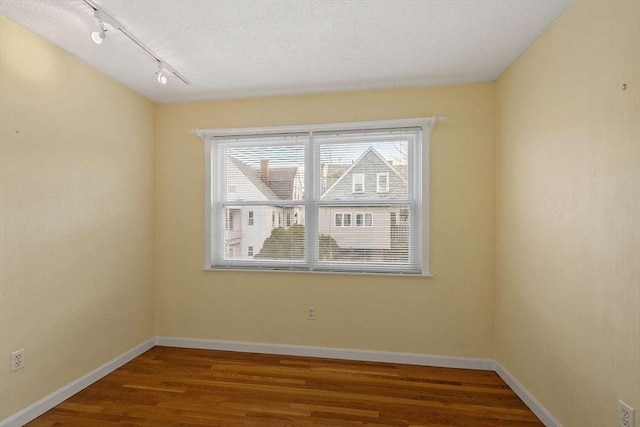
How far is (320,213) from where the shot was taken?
3.05 metres

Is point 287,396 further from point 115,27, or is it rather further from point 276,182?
point 115,27


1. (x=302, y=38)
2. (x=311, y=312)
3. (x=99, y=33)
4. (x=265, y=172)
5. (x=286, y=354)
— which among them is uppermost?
(x=302, y=38)

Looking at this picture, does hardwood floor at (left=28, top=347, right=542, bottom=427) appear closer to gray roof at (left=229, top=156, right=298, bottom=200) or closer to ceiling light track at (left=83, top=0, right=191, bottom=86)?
gray roof at (left=229, top=156, right=298, bottom=200)

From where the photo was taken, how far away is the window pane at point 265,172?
309 centimetres

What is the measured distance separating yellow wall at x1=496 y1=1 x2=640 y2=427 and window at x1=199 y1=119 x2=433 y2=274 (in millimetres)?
786

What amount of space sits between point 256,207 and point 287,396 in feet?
5.78

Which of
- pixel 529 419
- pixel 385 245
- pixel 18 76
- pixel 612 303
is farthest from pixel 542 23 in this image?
pixel 18 76

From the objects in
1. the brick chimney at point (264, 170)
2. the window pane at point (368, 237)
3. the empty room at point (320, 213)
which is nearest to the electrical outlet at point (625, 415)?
the empty room at point (320, 213)

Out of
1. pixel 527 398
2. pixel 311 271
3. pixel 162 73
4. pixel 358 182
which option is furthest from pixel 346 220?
pixel 162 73

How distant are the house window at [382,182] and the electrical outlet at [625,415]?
2041 mm

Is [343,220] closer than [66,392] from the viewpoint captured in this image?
No

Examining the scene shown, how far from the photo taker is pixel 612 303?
4.90 feet

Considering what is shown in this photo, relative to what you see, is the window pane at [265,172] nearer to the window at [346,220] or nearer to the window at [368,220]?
the window at [346,220]

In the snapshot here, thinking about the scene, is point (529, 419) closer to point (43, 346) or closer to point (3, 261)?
point (43, 346)
